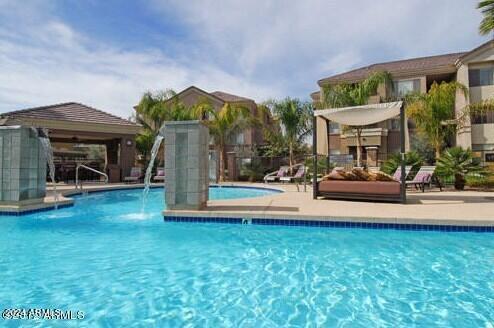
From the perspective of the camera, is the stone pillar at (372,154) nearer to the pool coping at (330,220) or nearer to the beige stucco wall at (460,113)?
the beige stucco wall at (460,113)

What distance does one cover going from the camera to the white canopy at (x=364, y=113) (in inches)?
352

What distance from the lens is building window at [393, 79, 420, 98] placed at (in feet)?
78.8

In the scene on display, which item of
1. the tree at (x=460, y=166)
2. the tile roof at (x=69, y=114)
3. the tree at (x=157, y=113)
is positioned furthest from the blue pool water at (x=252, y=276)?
the tree at (x=157, y=113)

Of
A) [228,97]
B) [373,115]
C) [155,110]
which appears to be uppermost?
[228,97]

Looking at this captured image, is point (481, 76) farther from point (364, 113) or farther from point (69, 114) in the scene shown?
point (69, 114)

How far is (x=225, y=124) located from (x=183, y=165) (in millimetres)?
12902

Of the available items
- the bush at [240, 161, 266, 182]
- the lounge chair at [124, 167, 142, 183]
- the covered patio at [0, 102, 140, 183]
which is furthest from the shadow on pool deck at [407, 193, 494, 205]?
the covered patio at [0, 102, 140, 183]

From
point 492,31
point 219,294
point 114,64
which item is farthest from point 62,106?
point 492,31

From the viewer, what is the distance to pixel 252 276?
13.0ft

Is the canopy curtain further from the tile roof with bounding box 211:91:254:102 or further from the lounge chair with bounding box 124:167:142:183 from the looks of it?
the tile roof with bounding box 211:91:254:102

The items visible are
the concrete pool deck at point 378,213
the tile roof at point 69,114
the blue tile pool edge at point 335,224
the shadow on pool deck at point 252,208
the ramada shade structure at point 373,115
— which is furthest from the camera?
the tile roof at point 69,114

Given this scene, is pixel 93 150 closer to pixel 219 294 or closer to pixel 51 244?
pixel 51 244

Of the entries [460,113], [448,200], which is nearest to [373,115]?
[448,200]

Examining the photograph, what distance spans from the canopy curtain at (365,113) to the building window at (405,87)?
16.5 m
